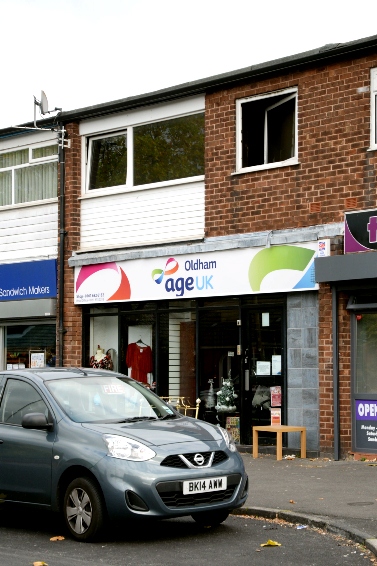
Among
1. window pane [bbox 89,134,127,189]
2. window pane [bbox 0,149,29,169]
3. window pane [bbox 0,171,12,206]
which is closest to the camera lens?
window pane [bbox 89,134,127,189]

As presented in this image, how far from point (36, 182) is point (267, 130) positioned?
6135mm

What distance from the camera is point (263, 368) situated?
16688mm

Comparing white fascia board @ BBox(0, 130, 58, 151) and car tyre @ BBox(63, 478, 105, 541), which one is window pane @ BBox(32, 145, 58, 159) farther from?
car tyre @ BBox(63, 478, 105, 541)

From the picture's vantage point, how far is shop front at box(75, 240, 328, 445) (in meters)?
16.2

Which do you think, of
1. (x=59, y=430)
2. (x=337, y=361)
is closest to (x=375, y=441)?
(x=337, y=361)

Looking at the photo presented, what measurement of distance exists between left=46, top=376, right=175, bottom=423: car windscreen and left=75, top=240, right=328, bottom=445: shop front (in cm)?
603

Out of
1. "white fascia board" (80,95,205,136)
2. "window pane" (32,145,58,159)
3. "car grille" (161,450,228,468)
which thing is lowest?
"car grille" (161,450,228,468)

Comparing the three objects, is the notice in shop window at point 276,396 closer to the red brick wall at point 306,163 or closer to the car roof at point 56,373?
the red brick wall at point 306,163

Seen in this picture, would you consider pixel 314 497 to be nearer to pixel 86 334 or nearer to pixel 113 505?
pixel 113 505

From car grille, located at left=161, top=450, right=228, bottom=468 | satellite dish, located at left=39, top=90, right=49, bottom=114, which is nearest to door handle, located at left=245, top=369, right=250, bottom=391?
satellite dish, located at left=39, top=90, right=49, bottom=114

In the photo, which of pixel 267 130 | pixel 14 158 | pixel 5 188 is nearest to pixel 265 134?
pixel 267 130

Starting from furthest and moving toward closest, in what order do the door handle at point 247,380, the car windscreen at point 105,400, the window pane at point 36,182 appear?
1. the window pane at point 36,182
2. the door handle at point 247,380
3. the car windscreen at point 105,400

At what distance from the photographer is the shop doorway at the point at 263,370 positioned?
16359 millimetres

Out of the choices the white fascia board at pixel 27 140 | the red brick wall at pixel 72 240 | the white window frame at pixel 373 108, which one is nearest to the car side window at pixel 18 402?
the white window frame at pixel 373 108
